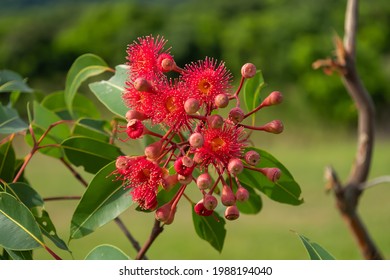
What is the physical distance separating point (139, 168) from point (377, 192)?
4586 mm

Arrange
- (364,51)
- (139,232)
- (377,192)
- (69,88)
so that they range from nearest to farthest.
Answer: (69,88)
(139,232)
(377,192)
(364,51)

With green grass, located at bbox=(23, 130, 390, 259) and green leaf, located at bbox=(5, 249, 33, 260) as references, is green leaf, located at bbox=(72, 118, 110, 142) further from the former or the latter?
green grass, located at bbox=(23, 130, 390, 259)

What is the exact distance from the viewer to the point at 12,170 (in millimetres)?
635

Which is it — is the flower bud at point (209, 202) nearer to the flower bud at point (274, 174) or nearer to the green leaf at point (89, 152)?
the flower bud at point (274, 174)

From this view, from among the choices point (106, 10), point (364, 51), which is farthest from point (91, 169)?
point (106, 10)

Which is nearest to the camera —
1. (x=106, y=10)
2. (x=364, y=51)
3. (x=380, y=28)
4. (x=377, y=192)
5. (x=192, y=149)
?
(x=192, y=149)

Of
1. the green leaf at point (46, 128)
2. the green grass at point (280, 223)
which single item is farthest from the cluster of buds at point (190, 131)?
the green grass at point (280, 223)

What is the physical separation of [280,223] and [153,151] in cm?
412

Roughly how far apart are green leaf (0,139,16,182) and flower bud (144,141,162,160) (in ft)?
0.81

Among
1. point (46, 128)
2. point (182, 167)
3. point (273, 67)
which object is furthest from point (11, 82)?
point (273, 67)

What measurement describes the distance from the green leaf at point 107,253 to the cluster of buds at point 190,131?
6 cm

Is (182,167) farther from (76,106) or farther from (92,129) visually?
(76,106)

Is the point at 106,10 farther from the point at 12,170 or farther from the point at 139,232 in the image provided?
the point at 12,170

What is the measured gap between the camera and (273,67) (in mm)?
6480
